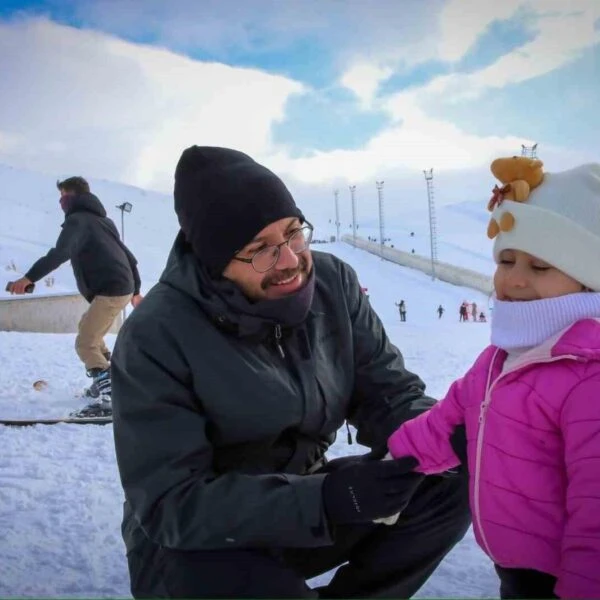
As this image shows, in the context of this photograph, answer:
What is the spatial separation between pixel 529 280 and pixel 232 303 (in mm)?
686

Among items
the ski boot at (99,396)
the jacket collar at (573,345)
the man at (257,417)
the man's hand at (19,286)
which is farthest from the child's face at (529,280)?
the man's hand at (19,286)

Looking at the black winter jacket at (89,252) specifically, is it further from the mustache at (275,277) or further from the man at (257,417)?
the mustache at (275,277)

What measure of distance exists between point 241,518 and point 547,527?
25.1 inches

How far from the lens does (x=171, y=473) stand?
1.42 meters

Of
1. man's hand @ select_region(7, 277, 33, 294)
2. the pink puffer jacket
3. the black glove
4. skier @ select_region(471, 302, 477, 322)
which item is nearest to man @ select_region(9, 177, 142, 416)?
man's hand @ select_region(7, 277, 33, 294)

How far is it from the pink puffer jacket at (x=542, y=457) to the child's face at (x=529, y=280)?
0.36ft

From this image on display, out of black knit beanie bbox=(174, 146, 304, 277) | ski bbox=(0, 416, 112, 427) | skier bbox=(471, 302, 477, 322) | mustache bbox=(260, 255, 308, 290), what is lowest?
skier bbox=(471, 302, 477, 322)

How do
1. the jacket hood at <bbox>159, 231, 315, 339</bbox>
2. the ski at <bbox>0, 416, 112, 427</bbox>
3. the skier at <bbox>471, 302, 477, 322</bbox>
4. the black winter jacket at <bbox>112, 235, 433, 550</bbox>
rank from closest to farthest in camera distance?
the black winter jacket at <bbox>112, 235, 433, 550</bbox> < the jacket hood at <bbox>159, 231, 315, 339</bbox> < the ski at <bbox>0, 416, 112, 427</bbox> < the skier at <bbox>471, 302, 477, 322</bbox>

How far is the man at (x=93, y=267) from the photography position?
434 cm

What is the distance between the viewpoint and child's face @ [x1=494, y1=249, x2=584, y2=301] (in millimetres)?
1319

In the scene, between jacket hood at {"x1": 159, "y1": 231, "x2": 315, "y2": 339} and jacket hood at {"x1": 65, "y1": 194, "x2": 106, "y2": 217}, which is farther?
jacket hood at {"x1": 65, "y1": 194, "x2": 106, "y2": 217}

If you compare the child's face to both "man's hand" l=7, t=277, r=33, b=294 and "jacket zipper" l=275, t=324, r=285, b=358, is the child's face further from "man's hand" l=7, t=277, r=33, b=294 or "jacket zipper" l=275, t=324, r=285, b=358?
"man's hand" l=7, t=277, r=33, b=294

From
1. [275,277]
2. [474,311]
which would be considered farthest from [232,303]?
[474,311]

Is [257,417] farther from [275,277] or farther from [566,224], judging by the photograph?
[566,224]
